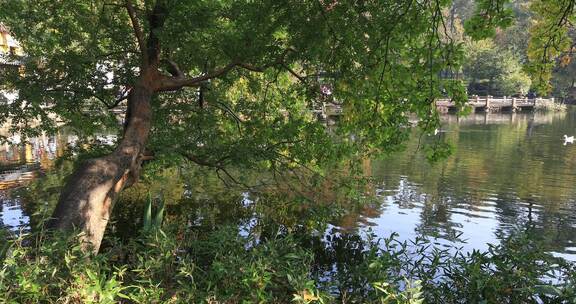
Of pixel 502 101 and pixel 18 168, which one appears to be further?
pixel 502 101

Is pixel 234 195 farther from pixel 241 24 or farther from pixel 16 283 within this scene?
pixel 16 283

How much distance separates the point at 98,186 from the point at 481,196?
14.3m

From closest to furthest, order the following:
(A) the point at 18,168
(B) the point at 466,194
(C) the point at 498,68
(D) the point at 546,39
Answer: (D) the point at 546,39, (B) the point at 466,194, (A) the point at 18,168, (C) the point at 498,68

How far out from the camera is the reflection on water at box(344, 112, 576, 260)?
1196 cm

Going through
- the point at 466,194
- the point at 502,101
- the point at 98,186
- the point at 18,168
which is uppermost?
the point at 502,101

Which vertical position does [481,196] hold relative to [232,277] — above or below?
below

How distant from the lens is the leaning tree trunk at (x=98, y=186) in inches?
201

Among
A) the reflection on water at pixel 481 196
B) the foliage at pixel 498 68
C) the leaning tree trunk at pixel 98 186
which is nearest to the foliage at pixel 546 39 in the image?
the reflection on water at pixel 481 196

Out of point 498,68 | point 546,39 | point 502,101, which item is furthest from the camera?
point 498,68

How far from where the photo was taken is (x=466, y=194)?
1659 centimetres

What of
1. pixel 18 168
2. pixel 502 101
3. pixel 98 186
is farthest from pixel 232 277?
pixel 502 101

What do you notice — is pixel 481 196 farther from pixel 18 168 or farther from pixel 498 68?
pixel 498 68

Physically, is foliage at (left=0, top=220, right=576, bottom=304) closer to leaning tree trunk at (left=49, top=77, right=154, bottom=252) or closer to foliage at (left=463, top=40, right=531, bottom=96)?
leaning tree trunk at (left=49, top=77, right=154, bottom=252)

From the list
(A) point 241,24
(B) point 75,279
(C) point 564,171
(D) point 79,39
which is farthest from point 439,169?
(B) point 75,279
